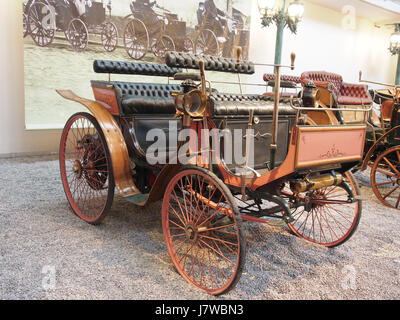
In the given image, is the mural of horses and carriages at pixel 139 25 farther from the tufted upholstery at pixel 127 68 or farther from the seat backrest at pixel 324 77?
the tufted upholstery at pixel 127 68

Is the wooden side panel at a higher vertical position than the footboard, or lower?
higher

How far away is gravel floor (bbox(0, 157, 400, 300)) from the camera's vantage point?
5.67 feet

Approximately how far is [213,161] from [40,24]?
3630 millimetres

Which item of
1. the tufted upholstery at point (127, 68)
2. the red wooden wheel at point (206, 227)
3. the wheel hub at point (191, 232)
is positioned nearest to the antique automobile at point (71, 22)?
the tufted upholstery at point (127, 68)

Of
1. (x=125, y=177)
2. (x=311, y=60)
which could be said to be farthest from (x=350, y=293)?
(x=311, y=60)

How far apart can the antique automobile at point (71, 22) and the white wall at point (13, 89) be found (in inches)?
Result: 6.6

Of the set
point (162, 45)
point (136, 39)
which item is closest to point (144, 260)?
point (136, 39)

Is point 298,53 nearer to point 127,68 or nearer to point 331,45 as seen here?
point 331,45

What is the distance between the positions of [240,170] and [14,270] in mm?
1277

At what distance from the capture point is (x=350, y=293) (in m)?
1.76

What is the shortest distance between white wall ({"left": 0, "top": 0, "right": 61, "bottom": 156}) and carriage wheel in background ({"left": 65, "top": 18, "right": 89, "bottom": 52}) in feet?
1.91

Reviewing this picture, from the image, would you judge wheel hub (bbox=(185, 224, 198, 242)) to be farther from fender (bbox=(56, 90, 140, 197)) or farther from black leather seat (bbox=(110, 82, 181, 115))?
black leather seat (bbox=(110, 82, 181, 115))

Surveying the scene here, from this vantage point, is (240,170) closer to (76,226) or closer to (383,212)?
(76,226)

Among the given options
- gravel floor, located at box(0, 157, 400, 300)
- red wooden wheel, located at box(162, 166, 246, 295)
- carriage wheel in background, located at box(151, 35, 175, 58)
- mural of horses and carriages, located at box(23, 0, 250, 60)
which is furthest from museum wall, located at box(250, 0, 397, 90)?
red wooden wheel, located at box(162, 166, 246, 295)
